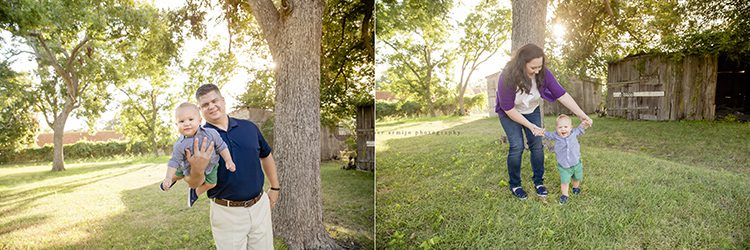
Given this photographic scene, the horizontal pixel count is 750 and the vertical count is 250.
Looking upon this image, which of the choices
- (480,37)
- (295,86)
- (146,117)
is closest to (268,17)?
(295,86)

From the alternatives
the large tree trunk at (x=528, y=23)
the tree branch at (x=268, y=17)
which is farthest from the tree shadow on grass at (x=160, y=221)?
the large tree trunk at (x=528, y=23)

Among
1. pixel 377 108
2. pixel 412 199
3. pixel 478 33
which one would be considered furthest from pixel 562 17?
pixel 412 199

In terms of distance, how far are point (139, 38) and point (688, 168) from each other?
3237 millimetres

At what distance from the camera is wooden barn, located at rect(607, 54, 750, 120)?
205 centimetres

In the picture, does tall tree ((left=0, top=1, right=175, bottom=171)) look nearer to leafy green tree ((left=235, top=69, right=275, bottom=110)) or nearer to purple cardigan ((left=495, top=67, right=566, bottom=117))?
leafy green tree ((left=235, top=69, right=275, bottom=110))

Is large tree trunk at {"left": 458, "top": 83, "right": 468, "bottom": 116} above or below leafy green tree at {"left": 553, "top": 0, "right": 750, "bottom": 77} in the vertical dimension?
below

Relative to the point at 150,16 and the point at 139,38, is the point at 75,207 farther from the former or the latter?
the point at 150,16

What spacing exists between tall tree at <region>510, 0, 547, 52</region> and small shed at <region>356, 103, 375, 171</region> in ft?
5.05

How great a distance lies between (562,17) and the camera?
7.88ft

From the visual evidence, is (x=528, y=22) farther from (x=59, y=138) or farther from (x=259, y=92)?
(x=59, y=138)

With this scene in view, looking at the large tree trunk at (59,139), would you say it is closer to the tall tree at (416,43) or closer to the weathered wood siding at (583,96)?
the tall tree at (416,43)

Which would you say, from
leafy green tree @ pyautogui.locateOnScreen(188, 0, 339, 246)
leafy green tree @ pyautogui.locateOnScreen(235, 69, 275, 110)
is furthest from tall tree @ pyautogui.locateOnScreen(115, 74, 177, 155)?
leafy green tree @ pyautogui.locateOnScreen(188, 0, 339, 246)

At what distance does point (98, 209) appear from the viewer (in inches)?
96.2

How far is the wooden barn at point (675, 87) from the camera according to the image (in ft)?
6.72
